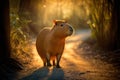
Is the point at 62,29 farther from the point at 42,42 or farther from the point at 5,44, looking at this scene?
the point at 5,44

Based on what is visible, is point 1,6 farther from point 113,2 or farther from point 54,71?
point 113,2

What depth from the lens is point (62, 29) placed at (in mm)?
8867

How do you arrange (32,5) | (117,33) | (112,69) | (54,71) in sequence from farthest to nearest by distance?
(32,5)
(117,33)
(112,69)
(54,71)

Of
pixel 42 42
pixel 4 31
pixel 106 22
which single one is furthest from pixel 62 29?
pixel 106 22

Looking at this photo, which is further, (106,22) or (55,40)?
(106,22)

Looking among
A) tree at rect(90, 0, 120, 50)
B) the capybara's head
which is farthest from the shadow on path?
tree at rect(90, 0, 120, 50)

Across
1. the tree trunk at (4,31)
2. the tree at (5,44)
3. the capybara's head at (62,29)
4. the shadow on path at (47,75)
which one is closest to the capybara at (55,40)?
the capybara's head at (62,29)

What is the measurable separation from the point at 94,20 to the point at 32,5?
7.04 meters

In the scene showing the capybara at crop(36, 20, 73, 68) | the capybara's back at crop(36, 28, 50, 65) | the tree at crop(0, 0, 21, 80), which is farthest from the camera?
the capybara's back at crop(36, 28, 50, 65)

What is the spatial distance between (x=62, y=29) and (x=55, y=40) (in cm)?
50

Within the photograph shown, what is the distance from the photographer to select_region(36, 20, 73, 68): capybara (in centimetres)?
887

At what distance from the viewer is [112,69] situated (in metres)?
9.70

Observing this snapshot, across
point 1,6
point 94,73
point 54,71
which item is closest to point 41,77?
point 54,71

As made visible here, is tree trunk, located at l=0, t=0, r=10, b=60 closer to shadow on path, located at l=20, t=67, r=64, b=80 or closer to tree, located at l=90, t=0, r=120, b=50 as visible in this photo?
shadow on path, located at l=20, t=67, r=64, b=80
